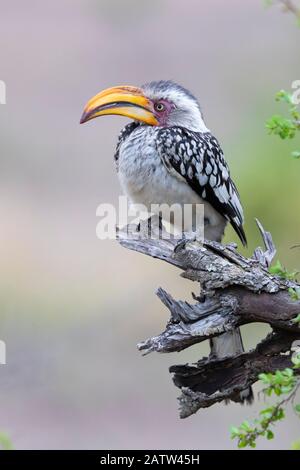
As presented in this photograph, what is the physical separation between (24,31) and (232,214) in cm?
984

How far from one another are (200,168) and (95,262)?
4831 mm

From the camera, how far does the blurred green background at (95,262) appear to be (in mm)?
8328

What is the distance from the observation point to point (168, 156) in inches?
197

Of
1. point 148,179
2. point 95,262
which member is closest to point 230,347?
point 148,179

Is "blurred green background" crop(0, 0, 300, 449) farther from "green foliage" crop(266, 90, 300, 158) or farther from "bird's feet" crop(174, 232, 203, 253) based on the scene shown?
"green foliage" crop(266, 90, 300, 158)

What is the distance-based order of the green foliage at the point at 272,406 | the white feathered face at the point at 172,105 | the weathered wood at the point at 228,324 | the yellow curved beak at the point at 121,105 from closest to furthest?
1. the green foliage at the point at 272,406
2. the weathered wood at the point at 228,324
3. the yellow curved beak at the point at 121,105
4. the white feathered face at the point at 172,105

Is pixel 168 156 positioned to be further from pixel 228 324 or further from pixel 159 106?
pixel 228 324

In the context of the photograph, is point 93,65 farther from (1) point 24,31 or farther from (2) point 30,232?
(2) point 30,232

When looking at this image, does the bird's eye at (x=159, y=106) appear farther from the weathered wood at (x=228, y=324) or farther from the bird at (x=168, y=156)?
the weathered wood at (x=228, y=324)

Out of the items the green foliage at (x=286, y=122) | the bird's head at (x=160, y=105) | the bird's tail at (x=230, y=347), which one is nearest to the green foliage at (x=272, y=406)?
the green foliage at (x=286, y=122)

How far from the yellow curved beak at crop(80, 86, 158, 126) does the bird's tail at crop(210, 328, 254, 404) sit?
1.12 metres

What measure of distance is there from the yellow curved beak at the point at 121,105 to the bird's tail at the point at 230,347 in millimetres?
1122

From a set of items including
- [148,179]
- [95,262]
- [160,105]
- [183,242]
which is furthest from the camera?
[95,262]
